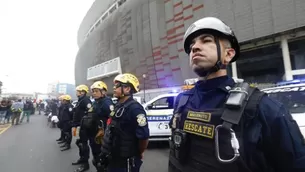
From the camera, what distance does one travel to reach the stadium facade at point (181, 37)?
15.0m

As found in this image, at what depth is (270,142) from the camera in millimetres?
1099

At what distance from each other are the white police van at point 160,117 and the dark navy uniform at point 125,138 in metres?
4.59

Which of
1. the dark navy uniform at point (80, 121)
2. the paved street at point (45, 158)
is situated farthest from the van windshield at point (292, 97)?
the dark navy uniform at point (80, 121)

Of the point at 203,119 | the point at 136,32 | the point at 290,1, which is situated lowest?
the point at 203,119

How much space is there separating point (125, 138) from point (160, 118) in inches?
189

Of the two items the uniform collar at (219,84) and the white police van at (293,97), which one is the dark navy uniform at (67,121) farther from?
the uniform collar at (219,84)

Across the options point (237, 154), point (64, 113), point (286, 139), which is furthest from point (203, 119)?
point (64, 113)

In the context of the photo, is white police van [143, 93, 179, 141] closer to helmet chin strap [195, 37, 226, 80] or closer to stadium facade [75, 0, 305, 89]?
helmet chin strap [195, 37, 226, 80]

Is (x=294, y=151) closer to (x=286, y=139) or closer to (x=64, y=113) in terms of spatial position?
(x=286, y=139)

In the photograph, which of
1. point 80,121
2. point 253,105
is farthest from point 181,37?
point 253,105

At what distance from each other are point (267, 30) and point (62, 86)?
2613 inches

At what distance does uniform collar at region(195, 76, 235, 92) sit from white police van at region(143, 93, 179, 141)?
6.21 meters

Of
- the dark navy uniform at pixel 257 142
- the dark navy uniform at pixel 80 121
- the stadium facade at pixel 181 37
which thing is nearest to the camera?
the dark navy uniform at pixel 257 142

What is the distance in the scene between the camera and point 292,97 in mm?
4430
